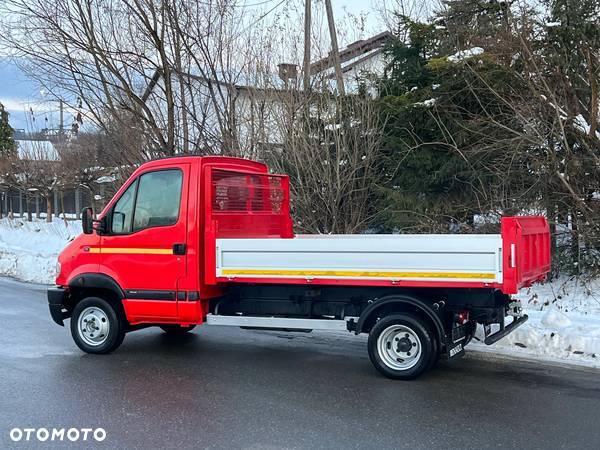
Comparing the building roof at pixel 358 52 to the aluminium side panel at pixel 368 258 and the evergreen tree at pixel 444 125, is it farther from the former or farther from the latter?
the aluminium side panel at pixel 368 258

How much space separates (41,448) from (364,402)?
9.11ft

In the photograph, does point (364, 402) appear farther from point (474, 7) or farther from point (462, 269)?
point (474, 7)

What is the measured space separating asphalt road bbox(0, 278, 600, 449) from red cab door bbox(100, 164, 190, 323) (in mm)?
742

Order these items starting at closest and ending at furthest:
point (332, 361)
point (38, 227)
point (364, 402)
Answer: point (364, 402), point (332, 361), point (38, 227)

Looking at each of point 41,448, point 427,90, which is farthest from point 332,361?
point 427,90

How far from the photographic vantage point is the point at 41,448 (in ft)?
15.2

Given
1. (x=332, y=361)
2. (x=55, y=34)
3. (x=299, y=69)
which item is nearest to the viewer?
(x=332, y=361)

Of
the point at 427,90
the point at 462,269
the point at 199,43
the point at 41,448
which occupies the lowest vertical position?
the point at 41,448

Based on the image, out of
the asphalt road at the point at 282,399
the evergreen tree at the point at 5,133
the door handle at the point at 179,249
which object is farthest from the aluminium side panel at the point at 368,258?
the evergreen tree at the point at 5,133

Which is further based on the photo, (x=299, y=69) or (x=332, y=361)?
(x=299, y=69)

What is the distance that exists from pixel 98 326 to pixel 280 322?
242 cm

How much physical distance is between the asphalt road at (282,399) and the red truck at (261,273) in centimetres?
49

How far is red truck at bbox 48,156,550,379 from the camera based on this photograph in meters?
6.12
